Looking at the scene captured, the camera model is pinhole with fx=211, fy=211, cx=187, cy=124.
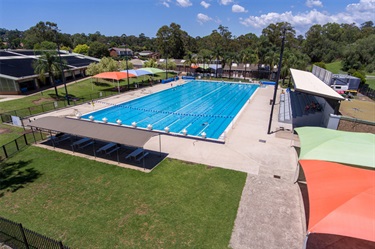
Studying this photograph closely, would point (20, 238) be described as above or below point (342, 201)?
below

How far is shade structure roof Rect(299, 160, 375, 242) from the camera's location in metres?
6.35

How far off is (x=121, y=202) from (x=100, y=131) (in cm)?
616

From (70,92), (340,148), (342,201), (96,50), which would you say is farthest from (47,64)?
(96,50)

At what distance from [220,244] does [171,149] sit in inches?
363

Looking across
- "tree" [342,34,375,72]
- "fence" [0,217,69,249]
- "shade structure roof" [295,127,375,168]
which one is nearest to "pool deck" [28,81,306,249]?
"shade structure roof" [295,127,375,168]

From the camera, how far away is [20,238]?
845cm

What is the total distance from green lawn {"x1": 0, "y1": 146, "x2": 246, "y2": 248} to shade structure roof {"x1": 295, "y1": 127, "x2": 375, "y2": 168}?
426 centimetres

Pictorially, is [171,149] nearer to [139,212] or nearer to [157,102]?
[139,212]

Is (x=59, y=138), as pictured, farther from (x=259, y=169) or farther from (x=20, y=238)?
(x=259, y=169)

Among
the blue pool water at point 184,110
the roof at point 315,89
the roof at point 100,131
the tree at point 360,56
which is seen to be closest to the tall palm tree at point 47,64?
the blue pool water at point 184,110

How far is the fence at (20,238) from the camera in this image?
25.3 ft

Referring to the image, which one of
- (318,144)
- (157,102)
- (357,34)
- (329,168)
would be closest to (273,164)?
(318,144)

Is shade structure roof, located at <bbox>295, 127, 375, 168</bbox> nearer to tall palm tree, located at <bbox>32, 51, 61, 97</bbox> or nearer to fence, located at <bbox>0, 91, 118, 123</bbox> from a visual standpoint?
fence, located at <bbox>0, 91, 118, 123</bbox>

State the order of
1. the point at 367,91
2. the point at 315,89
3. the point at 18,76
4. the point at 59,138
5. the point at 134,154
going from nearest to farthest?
the point at 134,154
the point at 59,138
the point at 315,89
the point at 18,76
the point at 367,91
